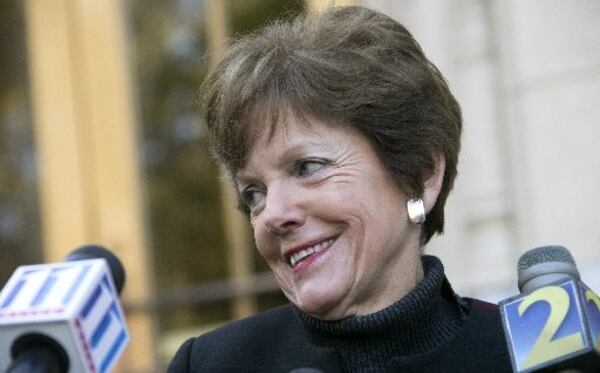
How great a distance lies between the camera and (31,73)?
269 inches

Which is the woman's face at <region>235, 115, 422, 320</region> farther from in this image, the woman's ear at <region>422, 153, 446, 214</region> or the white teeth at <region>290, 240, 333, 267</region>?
the woman's ear at <region>422, 153, 446, 214</region>

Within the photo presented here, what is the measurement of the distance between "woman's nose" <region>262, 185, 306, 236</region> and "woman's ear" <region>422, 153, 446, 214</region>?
321 mm

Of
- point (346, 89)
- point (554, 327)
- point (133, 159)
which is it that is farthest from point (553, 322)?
point (133, 159)

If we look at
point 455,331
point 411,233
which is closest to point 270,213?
point 411,233

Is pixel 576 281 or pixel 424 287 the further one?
pixel 424 287

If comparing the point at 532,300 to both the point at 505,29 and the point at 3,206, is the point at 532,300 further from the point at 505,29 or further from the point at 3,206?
the point at 3,206

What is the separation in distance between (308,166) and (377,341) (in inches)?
15.1

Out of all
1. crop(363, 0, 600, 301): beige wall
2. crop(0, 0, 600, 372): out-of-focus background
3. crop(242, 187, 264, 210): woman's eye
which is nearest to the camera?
crop(242, 187, 264, 210): woman's eye

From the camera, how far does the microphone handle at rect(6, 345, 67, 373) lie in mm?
1692

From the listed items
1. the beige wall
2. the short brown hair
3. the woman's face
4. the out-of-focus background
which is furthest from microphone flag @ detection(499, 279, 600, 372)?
the out-of-focus background

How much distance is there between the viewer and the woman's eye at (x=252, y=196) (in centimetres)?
245

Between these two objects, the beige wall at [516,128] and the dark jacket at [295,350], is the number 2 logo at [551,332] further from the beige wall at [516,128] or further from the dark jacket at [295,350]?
the beige wall at [516,128]

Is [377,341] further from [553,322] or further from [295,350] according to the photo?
[553,322]

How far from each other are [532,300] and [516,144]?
11.1 feet
